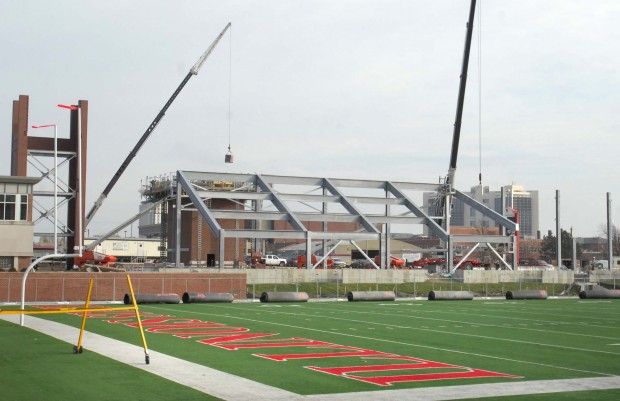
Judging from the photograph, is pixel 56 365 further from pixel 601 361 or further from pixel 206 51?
pixel 206 51

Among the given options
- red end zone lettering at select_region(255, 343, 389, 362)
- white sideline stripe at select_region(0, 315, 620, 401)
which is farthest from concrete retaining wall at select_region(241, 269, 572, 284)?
white sideline stripe at select_region(0, 315, 620, 401)

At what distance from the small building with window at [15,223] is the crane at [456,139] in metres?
44.2

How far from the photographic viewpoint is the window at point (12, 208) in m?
55.6

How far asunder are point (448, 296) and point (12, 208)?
29.6 m

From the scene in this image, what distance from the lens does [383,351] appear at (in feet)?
74.8

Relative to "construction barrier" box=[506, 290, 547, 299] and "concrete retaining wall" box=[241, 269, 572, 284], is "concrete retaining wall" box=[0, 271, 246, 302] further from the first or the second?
"construction barrier" box=[506, 290, 547, 299]

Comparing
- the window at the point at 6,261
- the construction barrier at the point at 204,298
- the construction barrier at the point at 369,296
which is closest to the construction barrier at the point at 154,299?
the construction barrier at the point at 204,298

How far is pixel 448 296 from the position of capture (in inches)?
2084

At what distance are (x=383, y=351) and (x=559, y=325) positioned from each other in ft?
43.3

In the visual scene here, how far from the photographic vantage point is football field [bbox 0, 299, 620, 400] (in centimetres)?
1590

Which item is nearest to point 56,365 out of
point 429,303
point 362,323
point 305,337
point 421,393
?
point 421,393

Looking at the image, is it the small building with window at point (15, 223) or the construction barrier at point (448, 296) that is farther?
the small building with window at point (15, 223)

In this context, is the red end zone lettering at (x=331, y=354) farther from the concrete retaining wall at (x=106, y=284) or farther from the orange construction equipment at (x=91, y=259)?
the orange construction equipment at (x=91, y=259)

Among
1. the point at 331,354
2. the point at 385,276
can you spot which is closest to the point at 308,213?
the point at 385,276
